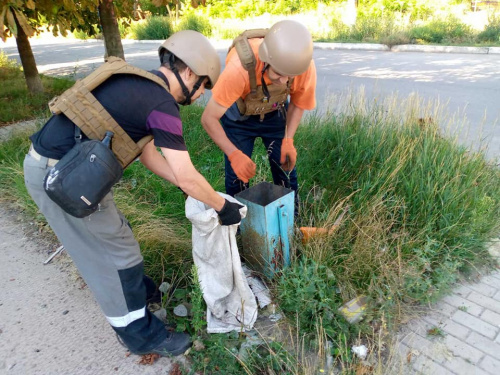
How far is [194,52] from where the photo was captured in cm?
179

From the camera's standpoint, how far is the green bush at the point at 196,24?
16.6 m

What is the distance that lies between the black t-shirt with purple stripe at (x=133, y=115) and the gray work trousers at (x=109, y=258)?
0.10 m

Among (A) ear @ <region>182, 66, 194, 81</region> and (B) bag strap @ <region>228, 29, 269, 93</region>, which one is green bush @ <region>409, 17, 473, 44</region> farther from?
(A) ear @ <region>182, 66, 194, 81</region>

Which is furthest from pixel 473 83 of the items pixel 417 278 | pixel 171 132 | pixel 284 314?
pixel 171 132

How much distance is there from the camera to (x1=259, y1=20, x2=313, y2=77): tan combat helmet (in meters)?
2.11

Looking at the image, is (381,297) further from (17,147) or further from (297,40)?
(17,147)

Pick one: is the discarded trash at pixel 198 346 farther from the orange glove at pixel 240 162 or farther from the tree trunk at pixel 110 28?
the tree trunk at pixel 110 28

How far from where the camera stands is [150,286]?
2.38 meters

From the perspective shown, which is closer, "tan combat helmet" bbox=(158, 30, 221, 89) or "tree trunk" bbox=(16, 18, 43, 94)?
"tan combat helmet" bbox=(158, 30, 221, 89)

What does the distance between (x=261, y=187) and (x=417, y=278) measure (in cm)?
106

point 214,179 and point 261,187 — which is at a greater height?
point 261,187

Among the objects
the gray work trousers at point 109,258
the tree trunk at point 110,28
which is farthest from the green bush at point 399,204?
the tree trunk at point 110,28

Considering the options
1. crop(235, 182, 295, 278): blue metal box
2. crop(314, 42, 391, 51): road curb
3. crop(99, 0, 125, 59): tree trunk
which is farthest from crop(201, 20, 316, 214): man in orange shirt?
crop(314, 42, 391, 51): road curb

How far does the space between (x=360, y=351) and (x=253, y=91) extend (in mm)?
1488
